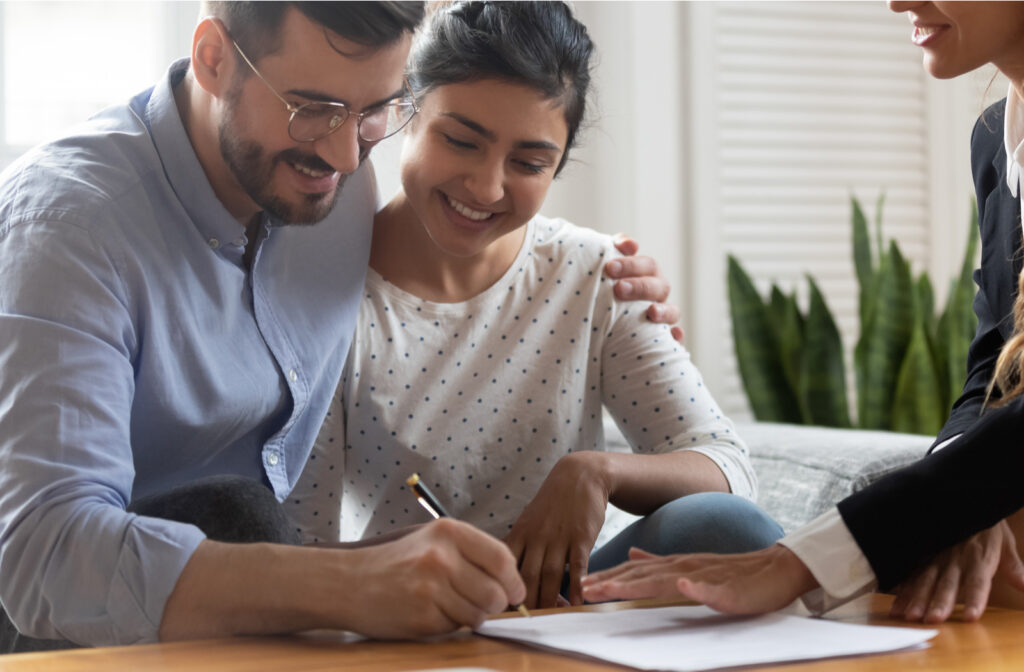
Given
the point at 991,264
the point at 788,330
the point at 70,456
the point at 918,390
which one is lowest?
the point at 918,390

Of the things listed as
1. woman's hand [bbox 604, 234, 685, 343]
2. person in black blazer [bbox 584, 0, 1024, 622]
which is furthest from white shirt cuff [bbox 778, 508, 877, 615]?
woman's hand [bbox 604, 234, 685, 343]

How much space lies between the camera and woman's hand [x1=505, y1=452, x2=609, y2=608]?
120 cm

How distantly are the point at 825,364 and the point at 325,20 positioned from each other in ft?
5.34

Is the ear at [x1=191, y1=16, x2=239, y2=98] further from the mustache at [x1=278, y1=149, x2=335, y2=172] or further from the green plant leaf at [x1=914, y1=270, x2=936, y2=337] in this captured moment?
the green plant leaf at [x1=914, y1=270, x2=936, y2=337]

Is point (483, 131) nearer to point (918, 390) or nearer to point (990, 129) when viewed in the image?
point (990, 129)

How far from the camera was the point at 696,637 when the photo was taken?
2.66ft

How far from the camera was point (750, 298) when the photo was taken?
2.55 m

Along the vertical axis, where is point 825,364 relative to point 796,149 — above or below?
below

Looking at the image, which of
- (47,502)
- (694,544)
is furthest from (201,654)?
(694,544)

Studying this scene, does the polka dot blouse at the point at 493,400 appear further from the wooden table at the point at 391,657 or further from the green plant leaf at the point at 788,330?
the green plant leaf at the point at 788,330

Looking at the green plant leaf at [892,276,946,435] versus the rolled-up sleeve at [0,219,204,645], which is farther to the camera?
the green plant leaf at [892,276,946,435]

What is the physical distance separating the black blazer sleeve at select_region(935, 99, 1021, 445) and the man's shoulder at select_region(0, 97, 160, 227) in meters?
0.90

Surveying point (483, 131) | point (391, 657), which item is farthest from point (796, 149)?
point (391, 657)

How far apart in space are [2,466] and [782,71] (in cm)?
235
